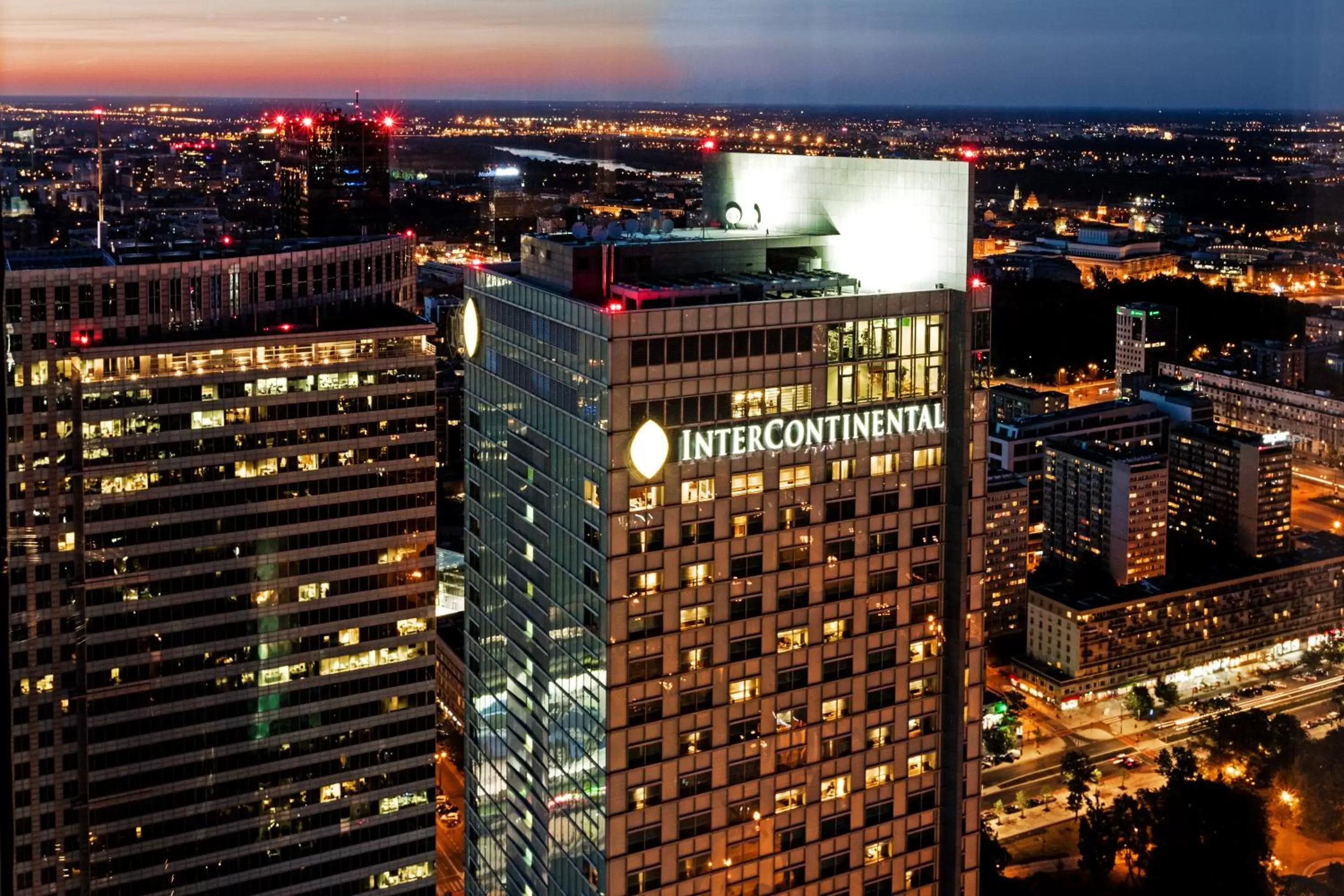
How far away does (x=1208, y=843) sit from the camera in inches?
389

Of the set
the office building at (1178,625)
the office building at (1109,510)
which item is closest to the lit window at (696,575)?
the office building at (1178,625)

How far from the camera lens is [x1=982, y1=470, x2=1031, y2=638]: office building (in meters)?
15.0

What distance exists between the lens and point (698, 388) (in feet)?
14.2

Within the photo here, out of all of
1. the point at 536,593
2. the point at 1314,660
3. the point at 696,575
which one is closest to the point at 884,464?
the point at 696,575

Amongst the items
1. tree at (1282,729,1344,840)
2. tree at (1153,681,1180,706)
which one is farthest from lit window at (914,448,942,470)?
tree at (1153,681,1180,706)

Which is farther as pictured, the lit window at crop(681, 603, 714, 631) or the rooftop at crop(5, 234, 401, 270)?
the rooftop at crop(5, 234, 401, 270)

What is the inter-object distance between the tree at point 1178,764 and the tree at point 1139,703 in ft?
3.45

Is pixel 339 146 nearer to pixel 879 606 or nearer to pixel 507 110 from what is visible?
pixel 507 110

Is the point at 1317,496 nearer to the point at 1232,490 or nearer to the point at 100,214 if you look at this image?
the point at 1232,490

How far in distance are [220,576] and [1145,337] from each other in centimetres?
1957

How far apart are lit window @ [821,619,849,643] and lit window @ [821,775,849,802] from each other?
460mm

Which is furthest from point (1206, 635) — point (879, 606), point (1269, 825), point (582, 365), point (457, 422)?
Result: point (582, 365)

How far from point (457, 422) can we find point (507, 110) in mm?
7003

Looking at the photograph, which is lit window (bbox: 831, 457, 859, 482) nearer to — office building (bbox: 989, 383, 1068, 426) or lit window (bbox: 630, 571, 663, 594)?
lit window (bbox: 630, 571, 663, 594)
